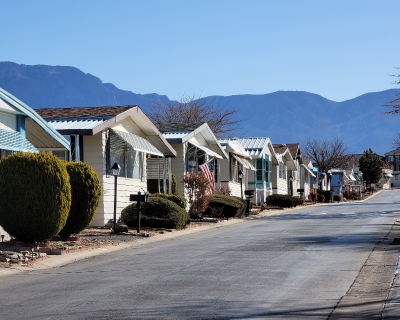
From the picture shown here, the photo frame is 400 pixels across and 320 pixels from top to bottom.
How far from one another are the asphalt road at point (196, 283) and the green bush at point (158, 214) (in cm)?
493

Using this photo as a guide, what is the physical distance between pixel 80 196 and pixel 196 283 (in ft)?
22.6

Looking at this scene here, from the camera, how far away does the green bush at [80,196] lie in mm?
14617

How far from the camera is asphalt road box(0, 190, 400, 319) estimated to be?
21.6 ft

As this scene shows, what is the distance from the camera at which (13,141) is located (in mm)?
15148

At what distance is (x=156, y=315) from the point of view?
6.32 metres

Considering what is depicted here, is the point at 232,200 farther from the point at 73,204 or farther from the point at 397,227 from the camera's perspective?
the point at 73,204

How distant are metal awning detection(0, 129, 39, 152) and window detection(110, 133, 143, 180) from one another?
503 centimetres

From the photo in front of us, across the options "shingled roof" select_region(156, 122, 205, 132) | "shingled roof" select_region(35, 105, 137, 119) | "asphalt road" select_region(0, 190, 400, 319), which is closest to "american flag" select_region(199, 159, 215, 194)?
"shingled roof" select_region(156, 122, 205, 132)

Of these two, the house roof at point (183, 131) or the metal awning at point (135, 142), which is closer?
the metal awning at point (135, 142)

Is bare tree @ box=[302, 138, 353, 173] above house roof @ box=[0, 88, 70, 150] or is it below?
above

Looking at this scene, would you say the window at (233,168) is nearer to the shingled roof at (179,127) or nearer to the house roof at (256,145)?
the house roof at (256,145)

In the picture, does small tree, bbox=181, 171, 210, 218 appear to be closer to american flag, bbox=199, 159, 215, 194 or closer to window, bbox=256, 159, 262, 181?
american flag, bbox=199, 159, 215, 194

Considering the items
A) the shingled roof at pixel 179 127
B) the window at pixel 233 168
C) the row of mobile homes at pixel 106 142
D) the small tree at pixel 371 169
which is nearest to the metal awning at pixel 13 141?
the row of mobile homes at pixel 106 142

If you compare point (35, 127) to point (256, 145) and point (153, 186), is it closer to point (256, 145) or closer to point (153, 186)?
point (153, 186)
